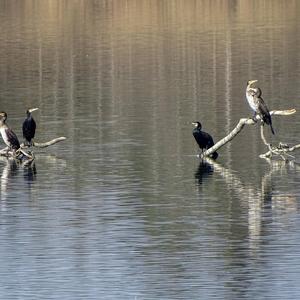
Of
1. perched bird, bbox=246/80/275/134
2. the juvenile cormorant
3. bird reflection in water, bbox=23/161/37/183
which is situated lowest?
bird reflection in water, bbox=23/161/37/183

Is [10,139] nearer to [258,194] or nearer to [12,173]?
[12,173]

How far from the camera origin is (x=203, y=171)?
1340 inches

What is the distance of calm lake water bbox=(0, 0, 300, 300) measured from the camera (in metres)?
23.7

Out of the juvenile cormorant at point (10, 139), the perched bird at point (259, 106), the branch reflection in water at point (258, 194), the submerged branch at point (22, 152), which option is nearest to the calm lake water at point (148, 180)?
the branch reflection in water at point (258, 194)

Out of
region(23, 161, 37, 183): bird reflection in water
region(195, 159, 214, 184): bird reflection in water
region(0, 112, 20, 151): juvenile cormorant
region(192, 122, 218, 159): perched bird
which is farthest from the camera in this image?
region(192, 122, 218, 159): perched bird

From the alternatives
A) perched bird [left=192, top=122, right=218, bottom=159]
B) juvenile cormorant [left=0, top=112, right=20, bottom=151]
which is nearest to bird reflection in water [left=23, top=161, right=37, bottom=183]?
juvenile cormorant [left=0, top=112, right=20, bottom=151]

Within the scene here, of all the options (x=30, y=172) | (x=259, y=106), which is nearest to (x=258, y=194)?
(x=259, y=106)

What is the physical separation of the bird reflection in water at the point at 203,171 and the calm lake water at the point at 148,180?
10 centimetres

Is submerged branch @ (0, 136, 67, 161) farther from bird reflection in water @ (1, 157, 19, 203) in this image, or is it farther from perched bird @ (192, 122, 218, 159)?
perched bird @ (192, 122, 218, 159)

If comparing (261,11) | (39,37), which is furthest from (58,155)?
(261,11)

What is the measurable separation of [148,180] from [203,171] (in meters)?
1.71

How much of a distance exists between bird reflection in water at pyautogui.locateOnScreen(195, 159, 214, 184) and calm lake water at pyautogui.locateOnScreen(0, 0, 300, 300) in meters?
0.10

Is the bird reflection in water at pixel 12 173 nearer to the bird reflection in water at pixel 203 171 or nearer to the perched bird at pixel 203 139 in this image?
the bird reflection in water at pixel 203 171

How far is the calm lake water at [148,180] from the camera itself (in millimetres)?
23688
